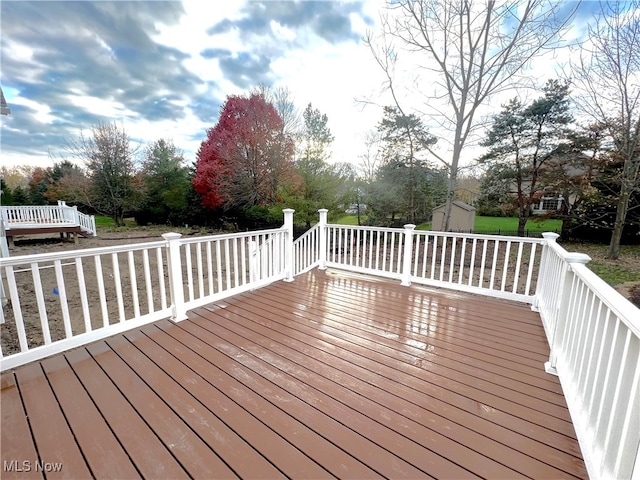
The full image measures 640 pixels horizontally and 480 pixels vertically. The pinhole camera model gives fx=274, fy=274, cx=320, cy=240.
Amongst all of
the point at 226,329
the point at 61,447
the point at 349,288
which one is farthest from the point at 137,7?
the point at 61,447

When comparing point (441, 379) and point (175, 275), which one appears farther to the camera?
point (175, 275)

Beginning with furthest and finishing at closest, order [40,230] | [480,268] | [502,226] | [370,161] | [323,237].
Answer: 1. [502,226]
2. [370,161]
3. [40,230]
4. [323,237]
5. [480,268]

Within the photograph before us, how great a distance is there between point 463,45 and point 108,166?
59.9 ft

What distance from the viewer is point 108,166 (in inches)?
625

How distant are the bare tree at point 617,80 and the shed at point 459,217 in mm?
4711

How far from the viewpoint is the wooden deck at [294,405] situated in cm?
134

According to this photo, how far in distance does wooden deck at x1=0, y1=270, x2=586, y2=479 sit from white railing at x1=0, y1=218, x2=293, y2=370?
0.19 m

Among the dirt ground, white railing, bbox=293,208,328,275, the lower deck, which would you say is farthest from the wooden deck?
the lower deck

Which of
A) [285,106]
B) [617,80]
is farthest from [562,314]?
[285,106]

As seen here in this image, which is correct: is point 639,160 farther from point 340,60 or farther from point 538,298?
point 340,60

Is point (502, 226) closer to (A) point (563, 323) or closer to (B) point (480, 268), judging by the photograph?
(B) point (480, 268)

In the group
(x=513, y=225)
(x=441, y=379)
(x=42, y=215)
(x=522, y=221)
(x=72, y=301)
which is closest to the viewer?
(x=441, y=379)

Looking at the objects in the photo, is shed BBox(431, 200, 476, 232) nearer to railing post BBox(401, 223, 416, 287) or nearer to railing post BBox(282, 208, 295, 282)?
railing post BBox(401, 223, 416, 287)

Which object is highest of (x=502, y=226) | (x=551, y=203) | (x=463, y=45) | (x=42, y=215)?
(x=463, y=45)
